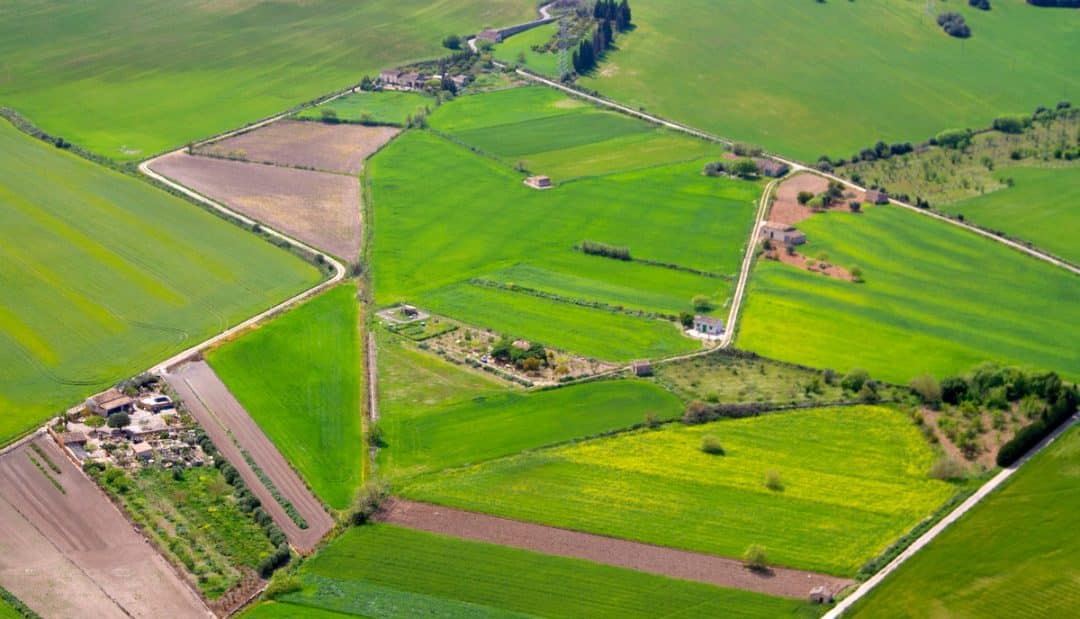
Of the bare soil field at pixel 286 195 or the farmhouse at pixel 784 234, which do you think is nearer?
the farmhouse at pixel 784 234

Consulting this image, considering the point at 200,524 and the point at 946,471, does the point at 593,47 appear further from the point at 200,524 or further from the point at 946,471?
the point at 200,524

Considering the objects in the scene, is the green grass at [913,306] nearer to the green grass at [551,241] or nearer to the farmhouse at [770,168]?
the green grass at [551,241]

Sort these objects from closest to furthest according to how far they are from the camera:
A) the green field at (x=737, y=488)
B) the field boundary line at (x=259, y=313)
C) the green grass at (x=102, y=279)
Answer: the green field at (x=737, y=488) < the green grass at (x=102, y=279) < the field boundary line at (x=259, y=313)

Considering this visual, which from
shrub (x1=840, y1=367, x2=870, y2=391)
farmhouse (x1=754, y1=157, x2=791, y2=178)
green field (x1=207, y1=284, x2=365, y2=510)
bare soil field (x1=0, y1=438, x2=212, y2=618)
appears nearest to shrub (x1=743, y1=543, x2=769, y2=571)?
green field (x1=207, y1=284, x2=365, y2=510)

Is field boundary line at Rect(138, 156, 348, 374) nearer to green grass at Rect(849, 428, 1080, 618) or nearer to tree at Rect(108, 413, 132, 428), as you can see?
tree at Rect(108, 413, 132, 428)

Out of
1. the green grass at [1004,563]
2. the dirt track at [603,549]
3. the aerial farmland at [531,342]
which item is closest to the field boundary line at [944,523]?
the aerial farmland at [531,342]

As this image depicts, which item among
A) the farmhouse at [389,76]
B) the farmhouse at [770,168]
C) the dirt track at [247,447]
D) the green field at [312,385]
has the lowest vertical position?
the dirt track at [247,447]
